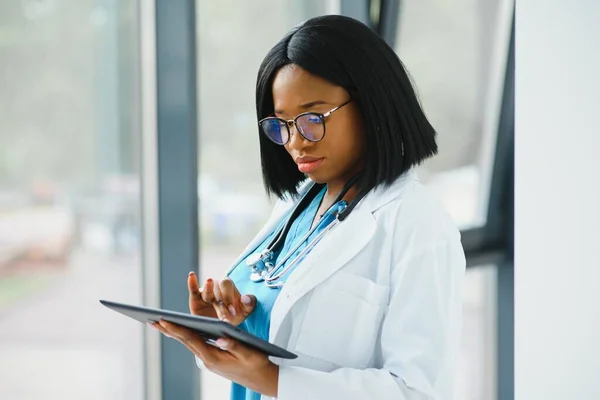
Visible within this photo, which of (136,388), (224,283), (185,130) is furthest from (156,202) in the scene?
(224,283)

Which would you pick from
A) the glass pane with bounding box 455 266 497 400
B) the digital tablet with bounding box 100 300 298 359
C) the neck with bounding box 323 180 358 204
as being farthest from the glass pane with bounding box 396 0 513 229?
the digital tablet with bounding box 100 300 298 359

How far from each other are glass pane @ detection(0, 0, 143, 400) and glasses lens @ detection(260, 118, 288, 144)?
2.42 ft

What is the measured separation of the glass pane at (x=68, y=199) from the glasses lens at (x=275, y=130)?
2.42 feet

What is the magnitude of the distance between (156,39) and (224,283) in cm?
87

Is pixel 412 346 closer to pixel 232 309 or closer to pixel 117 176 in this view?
pixel 232 309

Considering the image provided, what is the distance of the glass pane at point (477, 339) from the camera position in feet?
11.1

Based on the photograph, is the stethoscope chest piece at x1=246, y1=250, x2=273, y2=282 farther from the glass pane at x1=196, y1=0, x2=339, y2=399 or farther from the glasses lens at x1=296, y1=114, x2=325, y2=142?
the glass pane at x1=196, y1=0, x2=339, y2=399

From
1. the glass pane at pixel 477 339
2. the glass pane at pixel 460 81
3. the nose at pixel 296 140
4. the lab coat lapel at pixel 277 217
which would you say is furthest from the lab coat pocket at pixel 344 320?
the glass pane at pixel 477 339

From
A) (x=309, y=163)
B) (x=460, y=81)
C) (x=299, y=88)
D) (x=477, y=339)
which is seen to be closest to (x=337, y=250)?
(x=309, y=163)

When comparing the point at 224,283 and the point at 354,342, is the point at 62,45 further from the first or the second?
the point at 354,342

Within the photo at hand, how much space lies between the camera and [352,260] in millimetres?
1173

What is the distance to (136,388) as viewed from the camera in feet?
6.81

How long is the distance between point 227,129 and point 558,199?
0.94 meters

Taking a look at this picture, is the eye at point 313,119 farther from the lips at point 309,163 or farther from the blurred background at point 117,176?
the blurred background at point 117,176
